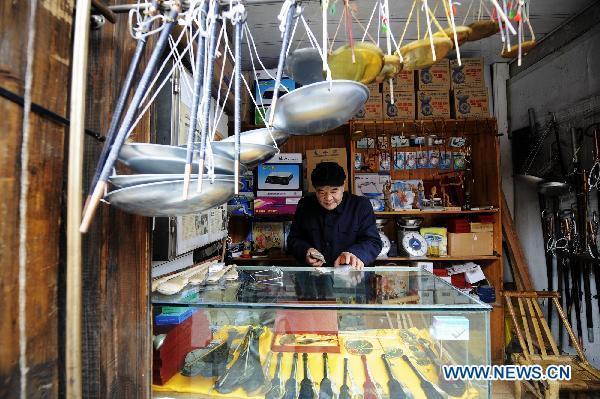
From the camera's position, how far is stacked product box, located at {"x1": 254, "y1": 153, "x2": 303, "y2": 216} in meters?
3.69

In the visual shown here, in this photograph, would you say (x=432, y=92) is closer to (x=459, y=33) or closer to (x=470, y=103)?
(x=470, y=103)

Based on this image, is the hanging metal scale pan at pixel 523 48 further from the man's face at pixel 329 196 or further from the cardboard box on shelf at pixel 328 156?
the cardboard box on shelf at pixel 328 156

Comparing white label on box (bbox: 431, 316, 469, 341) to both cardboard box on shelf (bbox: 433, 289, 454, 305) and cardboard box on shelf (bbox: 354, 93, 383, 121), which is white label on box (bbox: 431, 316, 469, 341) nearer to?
cardboard box on shelf (bbox: 433, 289, 454, 305)

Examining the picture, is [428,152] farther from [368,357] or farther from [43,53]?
[43,53]

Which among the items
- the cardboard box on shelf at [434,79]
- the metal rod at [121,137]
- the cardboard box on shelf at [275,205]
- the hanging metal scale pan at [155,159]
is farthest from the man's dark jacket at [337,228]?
the metal rod at [121,137]

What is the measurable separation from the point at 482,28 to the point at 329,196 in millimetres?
1642

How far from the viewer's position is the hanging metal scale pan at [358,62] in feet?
3.12

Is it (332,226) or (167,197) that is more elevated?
(167,197)

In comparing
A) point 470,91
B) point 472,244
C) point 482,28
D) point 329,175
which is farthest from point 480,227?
point 482,28

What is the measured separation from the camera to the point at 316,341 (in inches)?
49.0

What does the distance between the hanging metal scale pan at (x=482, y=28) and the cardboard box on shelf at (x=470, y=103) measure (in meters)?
2.95

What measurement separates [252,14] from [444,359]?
9.25 ft

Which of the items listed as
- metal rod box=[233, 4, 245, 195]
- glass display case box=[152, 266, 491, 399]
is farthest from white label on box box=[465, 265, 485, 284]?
metal rod box=[233, 4, 245, 195]

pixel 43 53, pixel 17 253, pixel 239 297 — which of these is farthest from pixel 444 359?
pixel 43 53
